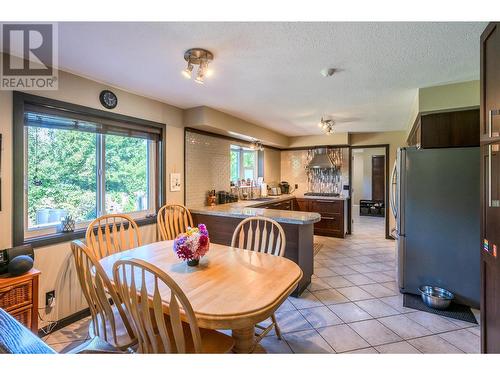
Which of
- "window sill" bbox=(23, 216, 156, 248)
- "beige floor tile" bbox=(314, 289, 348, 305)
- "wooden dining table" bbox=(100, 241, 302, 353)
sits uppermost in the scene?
"window sill" bbox=(23, 216, 156, 248)

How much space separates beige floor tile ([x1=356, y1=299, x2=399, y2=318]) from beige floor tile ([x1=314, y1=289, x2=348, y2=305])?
0.18 meters

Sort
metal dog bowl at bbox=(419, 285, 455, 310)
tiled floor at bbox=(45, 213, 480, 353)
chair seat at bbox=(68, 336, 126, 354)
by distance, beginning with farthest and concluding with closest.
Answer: metal dog bowl at bbox=(419, 285, 455, 310)
tiled floor at bbox=(45, 213, 480, 353)
chair seat at bbox=(68, 336, 126, 354)

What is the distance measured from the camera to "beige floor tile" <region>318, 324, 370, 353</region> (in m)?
1.87

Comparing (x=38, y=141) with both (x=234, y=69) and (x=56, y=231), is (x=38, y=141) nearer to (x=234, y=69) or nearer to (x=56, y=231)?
(x=56, y=231)

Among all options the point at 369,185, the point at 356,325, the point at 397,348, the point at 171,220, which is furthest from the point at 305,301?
the point at 369,185

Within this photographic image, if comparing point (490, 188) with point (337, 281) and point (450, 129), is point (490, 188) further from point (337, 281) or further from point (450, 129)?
point (337, 281)

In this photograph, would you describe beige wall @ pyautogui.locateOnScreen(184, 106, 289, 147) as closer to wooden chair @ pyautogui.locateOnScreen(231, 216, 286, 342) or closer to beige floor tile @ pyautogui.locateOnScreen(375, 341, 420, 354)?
wooden chair @ pyautogui.locateOnScreen(231, 216, 286, 342)

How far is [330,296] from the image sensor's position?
2703 mm

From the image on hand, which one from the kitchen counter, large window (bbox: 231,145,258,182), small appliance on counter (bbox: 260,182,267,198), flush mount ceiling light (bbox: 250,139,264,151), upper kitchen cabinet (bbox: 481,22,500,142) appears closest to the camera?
upper kitchen cabinet (bbox: 481,22,500,142)

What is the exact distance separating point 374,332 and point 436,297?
34.9 inches

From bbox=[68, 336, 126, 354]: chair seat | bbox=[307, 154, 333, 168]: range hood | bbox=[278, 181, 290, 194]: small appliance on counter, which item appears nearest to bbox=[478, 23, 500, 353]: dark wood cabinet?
bbox=[68, 336, 126, 354]: chair seat

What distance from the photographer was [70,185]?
2.35 metres

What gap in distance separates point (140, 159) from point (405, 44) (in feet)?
9.51
